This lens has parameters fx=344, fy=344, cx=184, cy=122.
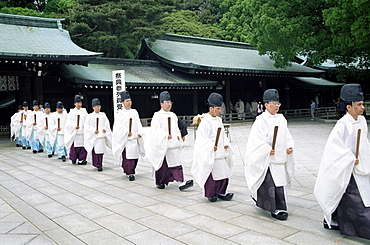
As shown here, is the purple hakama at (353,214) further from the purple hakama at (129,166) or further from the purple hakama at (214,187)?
the purple hakama at (129,166)

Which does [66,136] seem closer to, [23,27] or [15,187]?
[15,187]

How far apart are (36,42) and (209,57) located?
447 inches

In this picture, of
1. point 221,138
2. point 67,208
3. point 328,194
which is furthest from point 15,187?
point 328,194

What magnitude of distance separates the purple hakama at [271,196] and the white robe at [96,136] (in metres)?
5.02

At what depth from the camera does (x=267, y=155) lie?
15.3ft

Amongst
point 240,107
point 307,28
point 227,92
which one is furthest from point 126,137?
point 240,107

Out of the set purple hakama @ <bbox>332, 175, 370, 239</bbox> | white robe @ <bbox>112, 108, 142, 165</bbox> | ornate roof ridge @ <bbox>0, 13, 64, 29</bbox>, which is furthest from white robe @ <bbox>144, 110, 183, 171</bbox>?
ornate roof ridge @ <bbox>0, 13, 64, 29</bbox>

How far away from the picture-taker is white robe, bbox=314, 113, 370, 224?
12.7ft

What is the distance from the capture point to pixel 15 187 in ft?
22.8

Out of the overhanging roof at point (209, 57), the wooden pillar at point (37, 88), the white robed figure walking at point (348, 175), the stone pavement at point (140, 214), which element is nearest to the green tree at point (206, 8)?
the overhanging roof at point (209, 57)

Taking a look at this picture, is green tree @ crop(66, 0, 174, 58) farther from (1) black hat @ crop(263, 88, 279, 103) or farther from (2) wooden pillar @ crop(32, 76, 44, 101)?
(1) black hat @ crop(263, 88, 279, 103)

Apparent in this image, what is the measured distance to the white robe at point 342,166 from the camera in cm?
388

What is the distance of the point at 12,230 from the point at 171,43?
2120 cm

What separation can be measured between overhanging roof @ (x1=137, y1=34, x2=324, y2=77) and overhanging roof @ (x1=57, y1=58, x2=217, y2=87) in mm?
746
